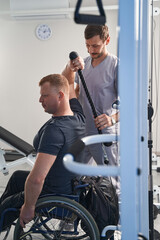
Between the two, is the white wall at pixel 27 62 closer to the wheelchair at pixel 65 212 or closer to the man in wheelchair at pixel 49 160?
the man in wheelchair at pixel 49 160

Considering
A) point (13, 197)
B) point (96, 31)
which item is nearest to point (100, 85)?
point (96, 31)

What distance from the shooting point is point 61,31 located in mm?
5125

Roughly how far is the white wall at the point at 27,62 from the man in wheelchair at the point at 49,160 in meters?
3.41

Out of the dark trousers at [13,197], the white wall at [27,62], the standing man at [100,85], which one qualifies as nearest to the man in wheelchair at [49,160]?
the dark trousers at [13,197]

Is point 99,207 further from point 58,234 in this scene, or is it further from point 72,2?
point 72,2

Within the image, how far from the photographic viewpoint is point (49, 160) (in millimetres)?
1570

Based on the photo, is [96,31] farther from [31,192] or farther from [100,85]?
[31,192]

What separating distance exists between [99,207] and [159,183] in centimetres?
204

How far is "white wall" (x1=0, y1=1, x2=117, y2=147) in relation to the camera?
5.12 meters

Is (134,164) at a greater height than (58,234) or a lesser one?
greater

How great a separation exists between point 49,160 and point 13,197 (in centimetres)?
35

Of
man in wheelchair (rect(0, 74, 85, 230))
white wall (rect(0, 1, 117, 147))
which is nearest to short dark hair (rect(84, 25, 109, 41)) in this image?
man in wheelchair (rect(0, 74, 85, 230))

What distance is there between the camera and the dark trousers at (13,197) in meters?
1.72

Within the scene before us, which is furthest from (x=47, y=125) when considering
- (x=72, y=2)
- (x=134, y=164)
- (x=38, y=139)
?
(x=72, y=2)
